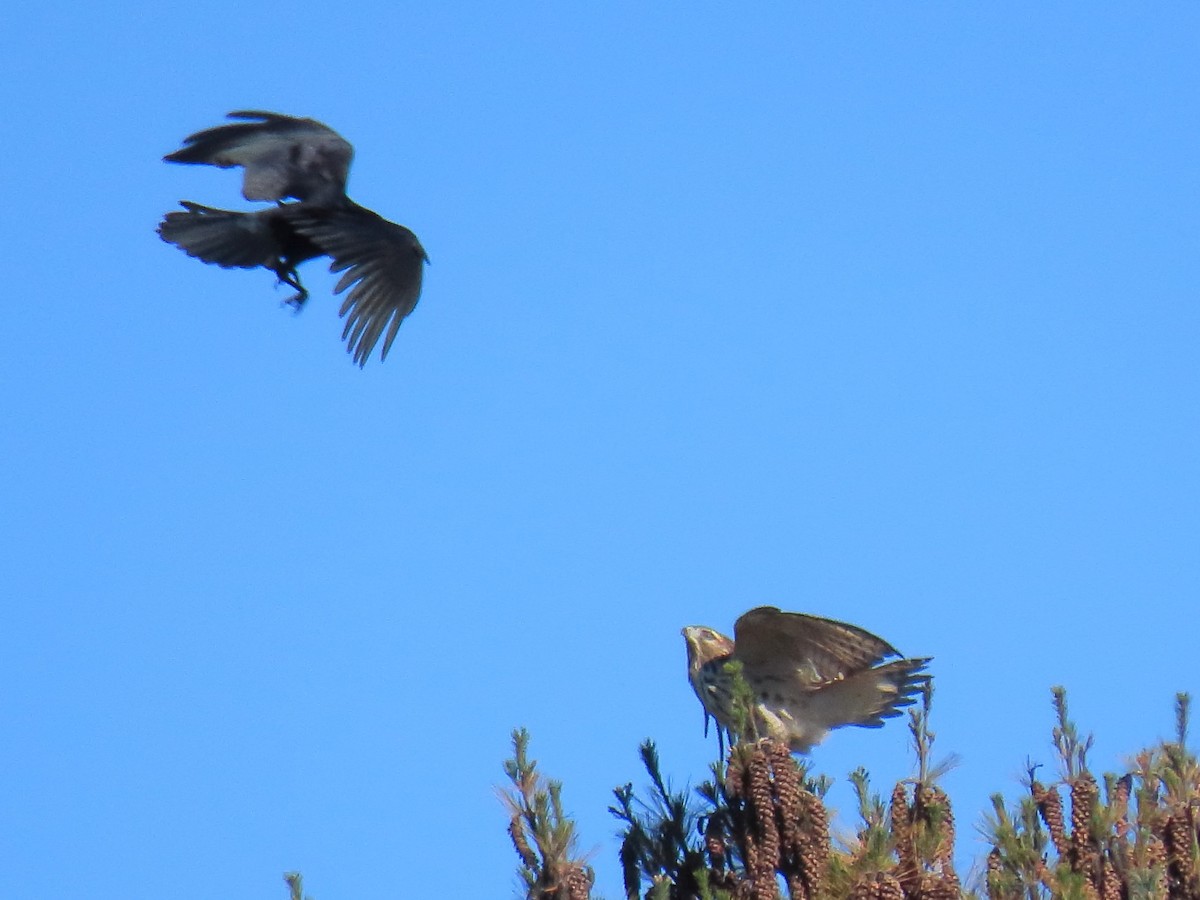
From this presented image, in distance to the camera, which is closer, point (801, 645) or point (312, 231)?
point (801, 645)

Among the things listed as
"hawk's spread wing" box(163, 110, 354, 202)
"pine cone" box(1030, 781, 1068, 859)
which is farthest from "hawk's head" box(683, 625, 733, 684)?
"hawk's spread wing" box(163, 110, 354, 202)

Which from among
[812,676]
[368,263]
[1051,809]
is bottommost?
[1051,809]

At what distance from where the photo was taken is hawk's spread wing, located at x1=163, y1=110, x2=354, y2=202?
8.91 metres

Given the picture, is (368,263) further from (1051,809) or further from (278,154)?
(1051,809)

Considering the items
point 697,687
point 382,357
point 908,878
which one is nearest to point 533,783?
point 908,878

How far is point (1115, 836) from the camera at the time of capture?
6.85 m

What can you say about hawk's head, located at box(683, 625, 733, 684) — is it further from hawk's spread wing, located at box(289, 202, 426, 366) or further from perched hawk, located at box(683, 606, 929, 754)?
hawk's spread wing, located at box(289, 202, 426, 366)

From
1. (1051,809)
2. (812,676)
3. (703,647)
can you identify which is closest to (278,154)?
(703,647)

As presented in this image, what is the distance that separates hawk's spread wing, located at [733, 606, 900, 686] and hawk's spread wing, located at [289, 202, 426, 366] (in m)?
2.35

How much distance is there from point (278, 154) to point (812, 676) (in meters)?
3.52

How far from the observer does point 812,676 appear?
26.5 ft

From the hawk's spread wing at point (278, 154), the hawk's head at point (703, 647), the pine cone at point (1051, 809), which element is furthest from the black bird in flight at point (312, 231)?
the pine cone at point (1051, 809)

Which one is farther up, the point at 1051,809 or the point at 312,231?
the point at 312,231

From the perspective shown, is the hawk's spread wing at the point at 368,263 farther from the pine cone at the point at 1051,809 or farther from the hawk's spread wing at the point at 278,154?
the pine cone at the point at 1051,809
